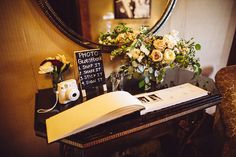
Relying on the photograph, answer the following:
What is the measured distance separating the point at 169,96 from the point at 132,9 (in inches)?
26.5

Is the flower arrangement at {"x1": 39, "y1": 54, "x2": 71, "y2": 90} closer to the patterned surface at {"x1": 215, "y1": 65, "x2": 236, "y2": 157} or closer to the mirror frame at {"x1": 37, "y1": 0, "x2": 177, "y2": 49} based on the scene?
the mirror frame at {"x1": 37, "y1": 0, "x2": 177, "y2": 49}

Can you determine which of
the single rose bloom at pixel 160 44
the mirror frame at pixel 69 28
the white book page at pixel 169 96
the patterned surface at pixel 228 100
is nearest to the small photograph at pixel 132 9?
the mirror frame at pixel 69 28

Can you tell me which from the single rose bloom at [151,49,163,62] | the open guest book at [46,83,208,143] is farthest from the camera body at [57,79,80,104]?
the single rose bloom at [151,49,163,62]

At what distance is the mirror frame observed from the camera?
1030 millimetres

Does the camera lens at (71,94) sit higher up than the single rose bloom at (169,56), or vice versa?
the single rose bloom at (169,56)

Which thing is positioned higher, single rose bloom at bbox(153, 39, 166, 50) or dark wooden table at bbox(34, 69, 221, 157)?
single rose bloom at bbox(153, 39, 166, 50)

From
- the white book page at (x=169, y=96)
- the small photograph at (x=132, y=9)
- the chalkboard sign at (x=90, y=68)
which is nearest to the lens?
the white book page at (x=169, y=96)

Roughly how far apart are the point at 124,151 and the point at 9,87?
104cm

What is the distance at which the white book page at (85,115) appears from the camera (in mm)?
734

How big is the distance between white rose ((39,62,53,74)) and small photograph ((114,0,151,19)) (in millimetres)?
566

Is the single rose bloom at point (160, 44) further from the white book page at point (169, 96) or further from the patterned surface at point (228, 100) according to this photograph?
the patterned surface at point (228, 100)

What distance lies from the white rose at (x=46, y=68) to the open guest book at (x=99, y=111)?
29 centimetres

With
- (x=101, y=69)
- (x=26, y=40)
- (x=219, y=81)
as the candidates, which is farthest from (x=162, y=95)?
(x=26, y=40)

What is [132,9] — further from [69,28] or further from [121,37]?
[69,28]
